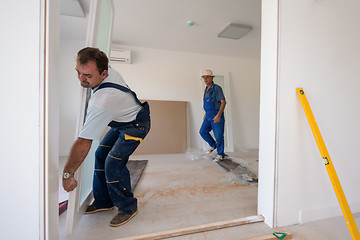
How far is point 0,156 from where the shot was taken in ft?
2.46

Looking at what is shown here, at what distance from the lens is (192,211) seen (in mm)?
1494

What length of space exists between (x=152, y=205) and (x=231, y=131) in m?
2.96

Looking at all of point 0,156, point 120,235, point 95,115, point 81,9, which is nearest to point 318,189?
point 120,235

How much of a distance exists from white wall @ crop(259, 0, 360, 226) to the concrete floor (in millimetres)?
132

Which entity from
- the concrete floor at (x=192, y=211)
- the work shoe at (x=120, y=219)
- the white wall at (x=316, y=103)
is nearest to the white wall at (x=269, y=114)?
the white wall at (x=316, y=103)

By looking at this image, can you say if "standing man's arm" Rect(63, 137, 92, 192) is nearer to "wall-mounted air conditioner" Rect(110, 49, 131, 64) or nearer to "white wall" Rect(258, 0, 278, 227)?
"white wall" Rect(258, 0, 278, 227)

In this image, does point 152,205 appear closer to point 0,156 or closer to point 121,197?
point 121,197

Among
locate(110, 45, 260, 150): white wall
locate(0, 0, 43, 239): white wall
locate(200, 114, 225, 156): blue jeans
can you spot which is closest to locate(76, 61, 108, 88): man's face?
locate(0, 0, 43, 239): white wall

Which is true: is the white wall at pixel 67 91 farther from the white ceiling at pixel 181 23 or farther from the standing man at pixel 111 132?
the standing man at pixel 111 132

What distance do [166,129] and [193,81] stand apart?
1.32 metres

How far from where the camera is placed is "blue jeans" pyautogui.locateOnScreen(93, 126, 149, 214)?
4.16ft

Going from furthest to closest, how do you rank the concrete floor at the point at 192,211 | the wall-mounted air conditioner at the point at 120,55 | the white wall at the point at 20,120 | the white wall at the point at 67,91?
the wall-mounted air conditioner at the point at 120,55 → the white wall at the point at 67,91 → the concrete floor at the point at 192,211 → the white wall at the point at 20,120

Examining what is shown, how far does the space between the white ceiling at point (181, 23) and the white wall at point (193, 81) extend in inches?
9.6

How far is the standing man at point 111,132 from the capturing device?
3.37 ft
